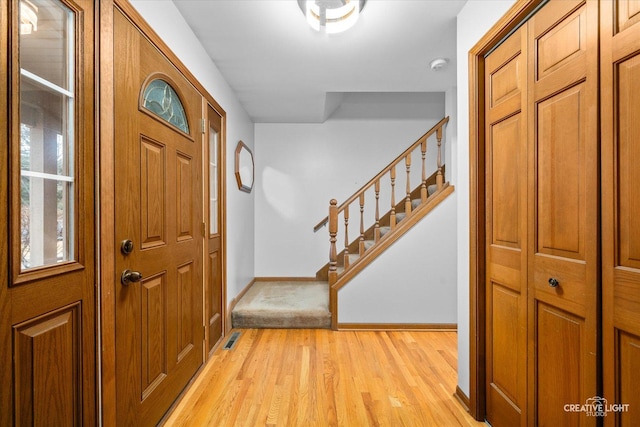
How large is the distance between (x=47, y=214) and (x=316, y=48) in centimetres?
201

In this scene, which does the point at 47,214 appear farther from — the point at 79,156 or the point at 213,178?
the point at 213,178

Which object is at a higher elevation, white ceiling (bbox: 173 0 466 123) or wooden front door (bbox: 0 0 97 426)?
white ceiling (bbox: 173 0 466 123)

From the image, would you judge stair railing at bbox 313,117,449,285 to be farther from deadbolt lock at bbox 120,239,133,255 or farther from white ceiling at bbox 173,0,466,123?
deadbolt lock at bbox 120,239,133,255

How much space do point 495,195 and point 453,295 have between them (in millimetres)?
1767

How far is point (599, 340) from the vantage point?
1058 mm

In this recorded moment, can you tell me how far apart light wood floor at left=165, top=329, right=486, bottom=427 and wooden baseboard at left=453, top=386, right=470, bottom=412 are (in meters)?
0.03

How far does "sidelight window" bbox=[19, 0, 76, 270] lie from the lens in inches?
38.3

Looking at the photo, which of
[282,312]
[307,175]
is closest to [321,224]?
[307,175]

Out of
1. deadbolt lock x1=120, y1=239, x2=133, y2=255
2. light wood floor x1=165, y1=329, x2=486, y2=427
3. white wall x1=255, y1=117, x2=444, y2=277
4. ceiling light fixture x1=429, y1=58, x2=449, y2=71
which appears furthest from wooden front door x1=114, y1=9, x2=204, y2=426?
white wall x1=255, y1=117, x2=444, y2=277

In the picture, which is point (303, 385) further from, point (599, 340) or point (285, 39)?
point (285, 39)

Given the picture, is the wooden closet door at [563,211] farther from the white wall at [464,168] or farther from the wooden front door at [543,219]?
the white wall at [464,168]

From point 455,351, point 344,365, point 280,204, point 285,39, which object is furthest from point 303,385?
point 280,204

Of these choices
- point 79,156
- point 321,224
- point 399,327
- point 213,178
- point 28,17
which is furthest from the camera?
point 321,224

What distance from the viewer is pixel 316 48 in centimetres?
237
